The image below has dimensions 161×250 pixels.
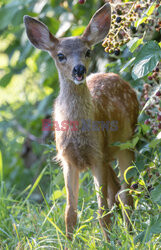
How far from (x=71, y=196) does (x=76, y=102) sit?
0.89 metres

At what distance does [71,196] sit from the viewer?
468 cm

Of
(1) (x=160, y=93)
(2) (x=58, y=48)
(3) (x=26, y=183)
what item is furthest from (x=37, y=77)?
(1) (x=160, y=93)

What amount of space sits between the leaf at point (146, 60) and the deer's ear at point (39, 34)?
52.4 inches

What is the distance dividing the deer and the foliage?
0.55ft

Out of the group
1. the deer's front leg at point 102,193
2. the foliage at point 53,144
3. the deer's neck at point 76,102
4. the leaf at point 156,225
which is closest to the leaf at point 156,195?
the foliage at point 53,144

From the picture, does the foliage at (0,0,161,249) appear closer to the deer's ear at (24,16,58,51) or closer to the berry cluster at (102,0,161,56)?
the berry cluster at (102,0,161,56)

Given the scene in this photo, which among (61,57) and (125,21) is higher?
(125,21)

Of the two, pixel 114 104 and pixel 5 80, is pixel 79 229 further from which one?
pixel 5 80

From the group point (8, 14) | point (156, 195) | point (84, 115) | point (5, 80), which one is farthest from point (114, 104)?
point (5, 80)

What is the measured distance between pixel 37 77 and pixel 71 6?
8.32 feet

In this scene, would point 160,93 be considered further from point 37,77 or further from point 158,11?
point 37,77

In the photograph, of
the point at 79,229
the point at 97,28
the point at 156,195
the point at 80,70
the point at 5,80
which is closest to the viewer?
the point at 156,195

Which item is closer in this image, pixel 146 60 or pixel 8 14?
pixel 146 60

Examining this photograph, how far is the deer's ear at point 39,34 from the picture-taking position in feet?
15.8
